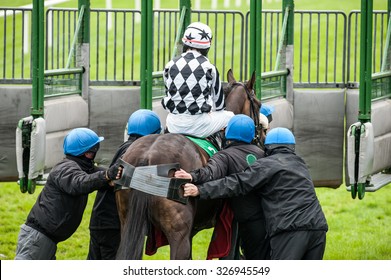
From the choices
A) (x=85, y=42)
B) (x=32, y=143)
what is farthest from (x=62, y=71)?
(x=32, y=143)

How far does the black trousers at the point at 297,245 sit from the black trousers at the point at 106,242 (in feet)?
4.07

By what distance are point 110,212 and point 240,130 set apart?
112 centimetres

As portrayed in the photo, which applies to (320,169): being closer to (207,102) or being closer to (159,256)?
(159,256)

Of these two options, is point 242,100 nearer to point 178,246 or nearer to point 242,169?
point 242,169

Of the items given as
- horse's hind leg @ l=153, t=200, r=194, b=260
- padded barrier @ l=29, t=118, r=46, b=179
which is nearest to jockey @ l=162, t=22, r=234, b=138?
horse's hind leg @ l=153, t=200, r=194, b=260

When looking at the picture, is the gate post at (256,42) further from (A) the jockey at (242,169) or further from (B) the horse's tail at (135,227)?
(B) the horse's tail at (135,227)

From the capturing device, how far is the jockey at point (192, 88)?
807 cm

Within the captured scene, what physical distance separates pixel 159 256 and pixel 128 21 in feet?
28.8

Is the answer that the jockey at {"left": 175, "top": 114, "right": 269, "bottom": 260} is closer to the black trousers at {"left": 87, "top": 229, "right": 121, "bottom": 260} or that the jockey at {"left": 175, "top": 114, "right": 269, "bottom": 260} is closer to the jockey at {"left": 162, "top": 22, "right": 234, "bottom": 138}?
the jockey at {"left": 162, "top": 22, "right": 234, "bottom": 138}

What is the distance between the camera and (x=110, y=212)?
8266 mm

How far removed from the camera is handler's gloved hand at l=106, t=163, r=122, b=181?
7438 mm
